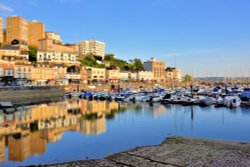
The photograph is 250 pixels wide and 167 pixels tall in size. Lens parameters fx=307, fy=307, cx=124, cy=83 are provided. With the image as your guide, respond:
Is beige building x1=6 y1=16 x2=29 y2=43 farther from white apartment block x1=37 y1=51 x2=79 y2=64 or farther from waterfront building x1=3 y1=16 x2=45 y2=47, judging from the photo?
white apartment block x1=37 y1=51 x2=79 y2=64

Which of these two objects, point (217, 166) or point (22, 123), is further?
point (22, 123)

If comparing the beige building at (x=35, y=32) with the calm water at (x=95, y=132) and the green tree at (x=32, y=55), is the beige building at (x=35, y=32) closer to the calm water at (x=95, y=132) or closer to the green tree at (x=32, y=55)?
the green tree at (x=32, y=55)

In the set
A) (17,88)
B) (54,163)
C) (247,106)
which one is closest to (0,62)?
(17,88)

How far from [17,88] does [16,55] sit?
114 feet

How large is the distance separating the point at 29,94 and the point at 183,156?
156ft

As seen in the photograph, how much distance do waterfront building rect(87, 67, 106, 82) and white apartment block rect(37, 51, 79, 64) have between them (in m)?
7.88

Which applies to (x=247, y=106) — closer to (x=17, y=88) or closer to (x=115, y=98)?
(x=115, y=98)

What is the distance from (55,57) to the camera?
325ft

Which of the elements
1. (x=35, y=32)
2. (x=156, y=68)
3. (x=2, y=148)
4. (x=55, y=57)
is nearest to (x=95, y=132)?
(x=2, y=148)

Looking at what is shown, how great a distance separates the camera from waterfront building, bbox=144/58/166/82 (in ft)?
468

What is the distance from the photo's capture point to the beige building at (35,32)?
387ft

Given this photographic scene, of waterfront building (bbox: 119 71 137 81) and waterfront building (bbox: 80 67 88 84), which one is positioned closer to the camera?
waterfront building (bbox: 80 67 88 84)

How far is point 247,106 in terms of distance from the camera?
39.9 metres

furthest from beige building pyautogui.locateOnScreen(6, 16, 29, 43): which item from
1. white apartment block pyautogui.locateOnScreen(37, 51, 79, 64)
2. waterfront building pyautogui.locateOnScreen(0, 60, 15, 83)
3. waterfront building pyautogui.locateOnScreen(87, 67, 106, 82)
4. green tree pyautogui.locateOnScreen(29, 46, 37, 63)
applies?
waterfront building pyautogui.locateOnScreen(0, 60, 15, 83)
